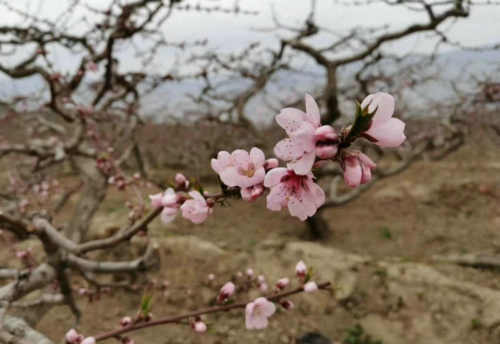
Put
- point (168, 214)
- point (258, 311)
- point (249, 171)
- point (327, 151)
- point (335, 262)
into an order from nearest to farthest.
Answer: point (327, 151) < point (249, 171) < point (168, 214) < point (258, 311) < point (335, 262)

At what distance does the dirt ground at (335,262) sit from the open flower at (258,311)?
941mm

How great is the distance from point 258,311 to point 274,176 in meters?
0.87

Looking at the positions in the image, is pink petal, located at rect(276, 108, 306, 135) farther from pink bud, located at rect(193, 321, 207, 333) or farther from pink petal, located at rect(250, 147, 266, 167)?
pink bud, located at rect(193, 321, 207, 333)

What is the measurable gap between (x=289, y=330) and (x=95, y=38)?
13.3 ft

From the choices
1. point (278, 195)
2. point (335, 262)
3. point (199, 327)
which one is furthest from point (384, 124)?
point (335, 262)

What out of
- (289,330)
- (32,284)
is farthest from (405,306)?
(32,284)

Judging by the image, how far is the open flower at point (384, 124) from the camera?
1.90 feet

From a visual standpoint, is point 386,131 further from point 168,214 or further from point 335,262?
point 335,262

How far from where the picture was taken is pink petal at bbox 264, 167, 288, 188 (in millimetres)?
650

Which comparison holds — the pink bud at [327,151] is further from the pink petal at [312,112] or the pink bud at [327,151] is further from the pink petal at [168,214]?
the pink petal at [168,214]

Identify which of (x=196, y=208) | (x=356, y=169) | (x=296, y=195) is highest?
(x=356, y=169)

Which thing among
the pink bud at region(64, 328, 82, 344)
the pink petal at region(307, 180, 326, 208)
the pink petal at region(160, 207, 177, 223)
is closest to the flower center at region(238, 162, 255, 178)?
the pink petal at region(307, 180, 326, 208)

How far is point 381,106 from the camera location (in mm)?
583

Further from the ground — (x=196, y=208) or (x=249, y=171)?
(x=249, y=171)
